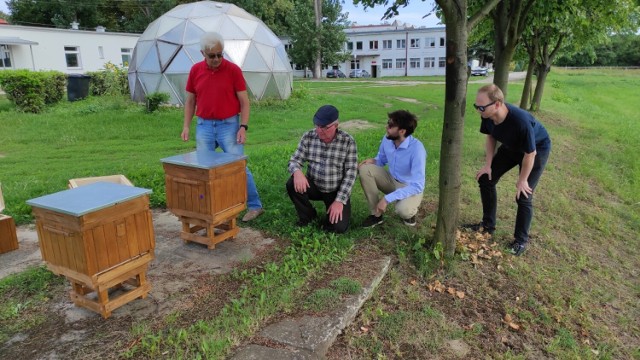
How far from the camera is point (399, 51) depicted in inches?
2484

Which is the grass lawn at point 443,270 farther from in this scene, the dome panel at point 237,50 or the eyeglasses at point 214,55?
the dome panel at point 237,50

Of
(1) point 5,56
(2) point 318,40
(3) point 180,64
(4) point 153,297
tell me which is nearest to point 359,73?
(2) point 318,40

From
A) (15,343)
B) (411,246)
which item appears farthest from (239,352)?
(411,246)

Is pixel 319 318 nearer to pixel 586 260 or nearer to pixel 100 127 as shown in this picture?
pixel 586 260

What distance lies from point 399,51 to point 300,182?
62541 millimetres

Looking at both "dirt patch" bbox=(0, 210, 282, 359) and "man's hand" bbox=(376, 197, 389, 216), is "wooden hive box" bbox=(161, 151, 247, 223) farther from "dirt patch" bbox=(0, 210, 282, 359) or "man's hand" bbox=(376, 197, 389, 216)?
"man's hand" bbox=(376, 197, 389, 216)

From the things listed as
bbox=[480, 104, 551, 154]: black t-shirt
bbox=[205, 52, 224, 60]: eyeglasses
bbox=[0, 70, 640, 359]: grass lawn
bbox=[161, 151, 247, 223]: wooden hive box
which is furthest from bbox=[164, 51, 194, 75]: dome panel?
bbox=[480, 104, 551, 154]: black t-shirt

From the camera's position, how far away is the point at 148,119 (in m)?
12.8

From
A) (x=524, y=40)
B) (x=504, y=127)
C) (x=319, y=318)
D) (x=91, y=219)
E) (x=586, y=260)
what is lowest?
(x=586, y=260)

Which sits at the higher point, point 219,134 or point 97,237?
point 219,134

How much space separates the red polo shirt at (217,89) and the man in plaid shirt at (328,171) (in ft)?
3.03

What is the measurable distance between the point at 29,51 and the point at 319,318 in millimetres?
33458

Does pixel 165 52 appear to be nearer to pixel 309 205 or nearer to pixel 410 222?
pixel 309 205

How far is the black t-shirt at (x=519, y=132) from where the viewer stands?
163 inches
